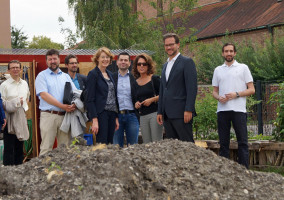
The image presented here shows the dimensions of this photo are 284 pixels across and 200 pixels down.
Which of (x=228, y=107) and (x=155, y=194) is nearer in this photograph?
(x=155, y=194)

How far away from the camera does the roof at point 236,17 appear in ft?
101

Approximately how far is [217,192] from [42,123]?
141 inches

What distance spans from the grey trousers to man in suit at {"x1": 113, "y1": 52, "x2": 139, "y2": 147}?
0.12 meters

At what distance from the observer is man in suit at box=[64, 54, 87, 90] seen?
8.08 m

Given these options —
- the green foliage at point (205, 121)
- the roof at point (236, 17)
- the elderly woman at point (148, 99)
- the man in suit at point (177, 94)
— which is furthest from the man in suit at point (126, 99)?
the roof at point (236, 17)

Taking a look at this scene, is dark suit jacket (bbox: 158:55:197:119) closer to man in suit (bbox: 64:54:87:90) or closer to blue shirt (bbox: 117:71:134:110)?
blue shirt (bbox: 117:71:134:110)

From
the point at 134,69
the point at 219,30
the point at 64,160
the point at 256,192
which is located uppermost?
the point at 219,30

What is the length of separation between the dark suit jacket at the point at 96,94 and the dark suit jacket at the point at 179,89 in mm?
844

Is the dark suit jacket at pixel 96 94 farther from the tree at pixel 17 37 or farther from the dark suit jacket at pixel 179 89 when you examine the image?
the tree at pixel 17 37

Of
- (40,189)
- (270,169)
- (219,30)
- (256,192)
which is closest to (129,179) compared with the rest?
(40,189)

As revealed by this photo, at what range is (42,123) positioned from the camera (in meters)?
7.00

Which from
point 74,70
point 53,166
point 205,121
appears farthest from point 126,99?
point 205,121

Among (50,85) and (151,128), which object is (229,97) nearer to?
(151,128)

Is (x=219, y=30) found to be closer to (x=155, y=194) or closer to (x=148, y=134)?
(x=148, y=134)
